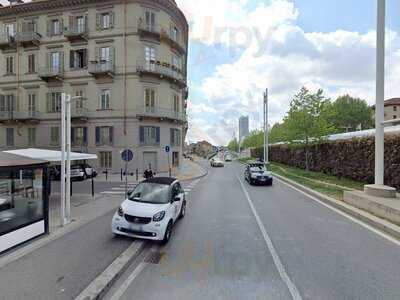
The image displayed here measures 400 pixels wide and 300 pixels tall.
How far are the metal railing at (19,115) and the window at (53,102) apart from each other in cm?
166

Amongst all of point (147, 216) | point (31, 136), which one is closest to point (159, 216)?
point (147, 216)

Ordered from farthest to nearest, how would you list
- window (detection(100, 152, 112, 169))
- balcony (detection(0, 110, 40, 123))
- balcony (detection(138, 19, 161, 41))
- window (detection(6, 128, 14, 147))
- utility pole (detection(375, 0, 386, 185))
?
1. window (detection(6, 128, 14, 147))
2. balcony (detection(0, 110, 40, 123))
3. window (detection(100, 152, 112, 169))
4. balcony (detection(138, 19, 161, 41))
5. utility pole (detection(375, 0, 386, 185))

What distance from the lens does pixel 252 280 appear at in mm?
4312

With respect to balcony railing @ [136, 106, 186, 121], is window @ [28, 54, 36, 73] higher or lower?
higher

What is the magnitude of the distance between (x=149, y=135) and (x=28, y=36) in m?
18.2

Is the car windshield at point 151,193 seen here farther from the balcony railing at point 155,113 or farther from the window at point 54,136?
the window at point 54,136

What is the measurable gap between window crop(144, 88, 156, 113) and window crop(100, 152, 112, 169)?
6.71 meters

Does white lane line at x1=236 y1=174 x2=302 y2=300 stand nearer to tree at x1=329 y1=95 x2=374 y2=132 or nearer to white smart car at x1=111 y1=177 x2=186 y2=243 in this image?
white smart car at x1=111 y1=177 x2=186 y2=243

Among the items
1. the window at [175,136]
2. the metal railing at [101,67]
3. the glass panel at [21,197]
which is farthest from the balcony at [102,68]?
the glass panel at [21,197]

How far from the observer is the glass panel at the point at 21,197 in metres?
5.84

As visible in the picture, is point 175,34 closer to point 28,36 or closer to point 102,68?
point 102,68

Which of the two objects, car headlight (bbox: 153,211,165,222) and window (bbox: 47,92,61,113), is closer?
car headlight (bbox: 153,211,165,222)

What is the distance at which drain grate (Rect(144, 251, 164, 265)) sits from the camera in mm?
5074

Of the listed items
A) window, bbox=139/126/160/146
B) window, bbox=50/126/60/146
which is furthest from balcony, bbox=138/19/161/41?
window, bbox=50/126/60/146
